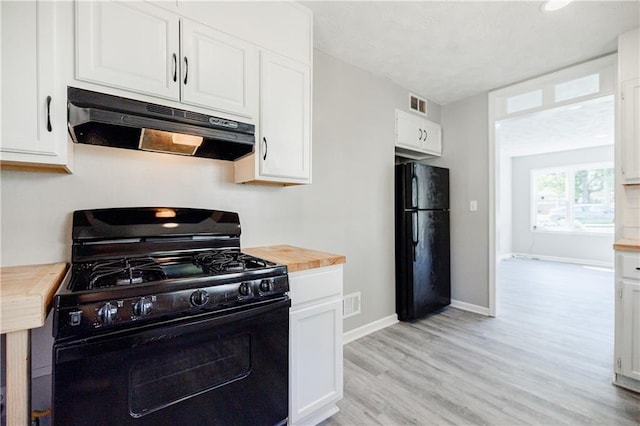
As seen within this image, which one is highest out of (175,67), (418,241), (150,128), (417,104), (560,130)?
(560,130)

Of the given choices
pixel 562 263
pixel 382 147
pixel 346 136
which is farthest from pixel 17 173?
pixel 562 263

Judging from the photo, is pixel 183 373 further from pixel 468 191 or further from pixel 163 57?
pixel 468 191

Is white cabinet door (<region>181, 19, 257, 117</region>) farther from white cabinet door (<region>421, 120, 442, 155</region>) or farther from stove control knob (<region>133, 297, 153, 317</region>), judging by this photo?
white cabinet door (<region>421, 120, 442, 155</region>)

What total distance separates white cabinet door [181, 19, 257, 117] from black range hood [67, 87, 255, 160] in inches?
4.0

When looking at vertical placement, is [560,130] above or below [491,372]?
above

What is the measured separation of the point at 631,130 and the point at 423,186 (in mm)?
1592

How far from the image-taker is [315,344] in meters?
1.54

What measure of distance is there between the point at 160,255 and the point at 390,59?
97.2 inches

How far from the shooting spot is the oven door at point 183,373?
0.89 metres

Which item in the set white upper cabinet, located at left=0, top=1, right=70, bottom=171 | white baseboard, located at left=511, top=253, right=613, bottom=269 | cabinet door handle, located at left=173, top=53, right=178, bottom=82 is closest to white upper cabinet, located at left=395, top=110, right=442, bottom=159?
cabinet door handle, located at left=173, top=53, right=178, bottom=82

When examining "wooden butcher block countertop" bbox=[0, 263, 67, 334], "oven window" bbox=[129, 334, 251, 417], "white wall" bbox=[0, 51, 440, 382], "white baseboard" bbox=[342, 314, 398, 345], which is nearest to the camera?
"wooden butcher block countertop" bbox=[0, 263, 67, 334]

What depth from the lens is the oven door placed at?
89 centimetres

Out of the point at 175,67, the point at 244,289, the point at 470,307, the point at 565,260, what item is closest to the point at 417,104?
the point at 470,307

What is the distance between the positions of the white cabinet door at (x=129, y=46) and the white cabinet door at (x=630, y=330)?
10.0ft
